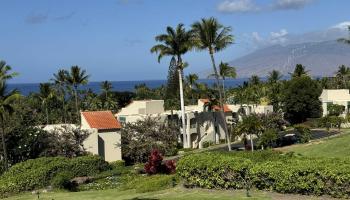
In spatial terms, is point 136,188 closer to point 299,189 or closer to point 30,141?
point 299,189

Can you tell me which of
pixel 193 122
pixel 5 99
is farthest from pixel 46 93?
pixel 5 99

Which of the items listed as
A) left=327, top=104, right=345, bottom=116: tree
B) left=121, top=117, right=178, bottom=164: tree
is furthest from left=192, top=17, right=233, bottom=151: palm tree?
left=327, top=104, right=345, bottom=116: tree

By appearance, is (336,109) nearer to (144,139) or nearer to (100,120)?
(144,139)

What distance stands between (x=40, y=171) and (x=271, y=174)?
1925 centimetres

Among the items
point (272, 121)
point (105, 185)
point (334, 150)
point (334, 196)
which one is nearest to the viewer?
point (334, 196)

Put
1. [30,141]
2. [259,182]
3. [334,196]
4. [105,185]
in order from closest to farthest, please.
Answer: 1. [334,196]
2. [259,182]
3. [105,185]
4. [30,141]

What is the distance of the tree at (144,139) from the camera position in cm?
5650

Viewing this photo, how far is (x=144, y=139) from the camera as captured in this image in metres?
57.4

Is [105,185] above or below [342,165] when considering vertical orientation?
below

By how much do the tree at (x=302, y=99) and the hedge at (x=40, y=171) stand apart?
5122cm

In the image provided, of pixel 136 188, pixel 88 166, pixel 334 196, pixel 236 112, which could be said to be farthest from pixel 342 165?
pixel 236 112

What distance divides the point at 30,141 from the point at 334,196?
3638cm

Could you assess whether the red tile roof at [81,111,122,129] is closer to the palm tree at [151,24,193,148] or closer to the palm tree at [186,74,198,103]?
the palm tree at [151,24,193,148]

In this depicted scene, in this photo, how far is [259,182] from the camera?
21.6 metres
